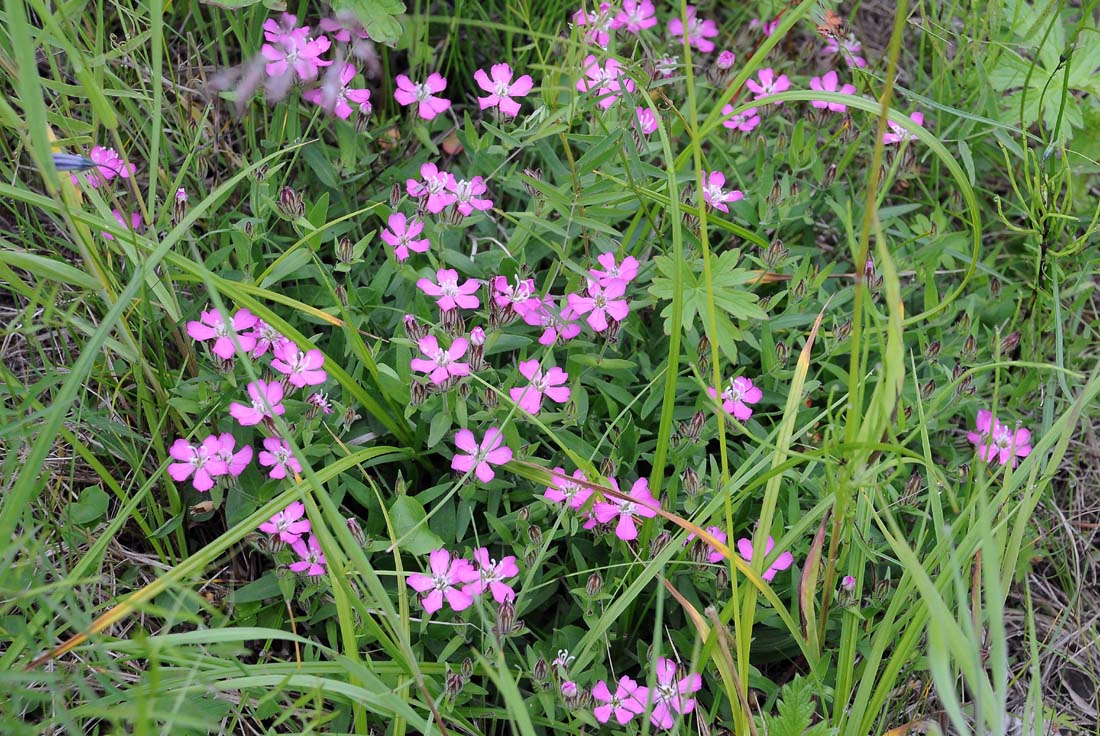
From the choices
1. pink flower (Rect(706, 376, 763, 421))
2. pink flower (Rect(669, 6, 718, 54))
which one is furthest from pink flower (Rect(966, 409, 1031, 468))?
pink flower (Rect(669, 6, 718, 54))

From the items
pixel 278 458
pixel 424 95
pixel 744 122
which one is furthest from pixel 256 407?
pixel 744 122

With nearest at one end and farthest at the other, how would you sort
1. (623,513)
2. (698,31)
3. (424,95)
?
(623,513), (424,95), (698,31)

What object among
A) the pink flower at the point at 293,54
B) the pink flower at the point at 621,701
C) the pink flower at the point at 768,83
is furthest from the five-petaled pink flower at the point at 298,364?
the pink flower at the point at 768,83

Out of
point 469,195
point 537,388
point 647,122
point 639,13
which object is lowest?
point 537,388

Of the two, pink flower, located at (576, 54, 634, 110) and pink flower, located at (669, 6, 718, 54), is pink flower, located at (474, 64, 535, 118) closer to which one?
pink flower, located at (576, 54, 634, 110)

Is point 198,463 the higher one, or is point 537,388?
point 537,388

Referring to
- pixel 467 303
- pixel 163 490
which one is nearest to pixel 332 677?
pixel 163 490

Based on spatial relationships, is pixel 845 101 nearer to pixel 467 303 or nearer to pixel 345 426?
pixel 467 303

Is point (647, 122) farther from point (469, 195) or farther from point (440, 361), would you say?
point (440, 361)
